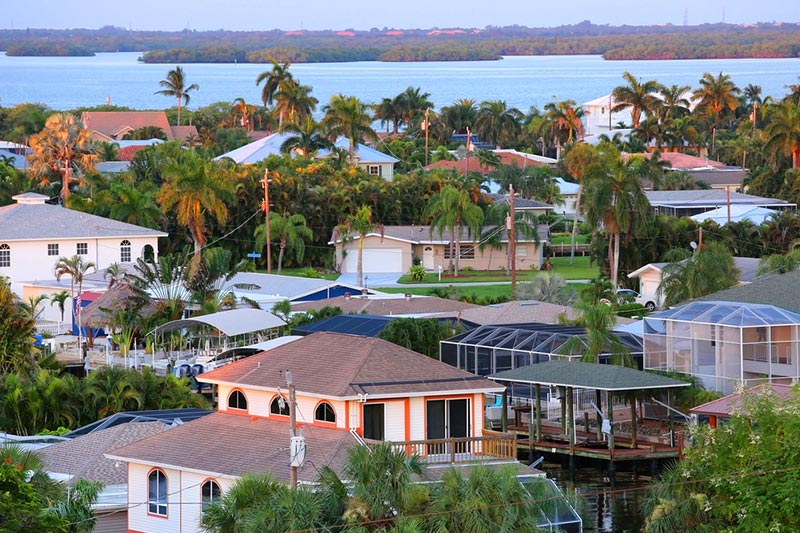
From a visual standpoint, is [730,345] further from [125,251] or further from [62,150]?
[62,150]

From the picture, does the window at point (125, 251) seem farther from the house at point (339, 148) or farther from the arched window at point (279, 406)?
the arched window at point (279, 406)

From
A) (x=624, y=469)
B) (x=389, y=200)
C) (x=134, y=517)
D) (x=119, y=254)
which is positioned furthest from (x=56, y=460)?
(x=389, y=200)

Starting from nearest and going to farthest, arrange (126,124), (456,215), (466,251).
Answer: (456,215), (466,251), (126,124)

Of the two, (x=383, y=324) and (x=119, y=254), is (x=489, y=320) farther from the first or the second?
(x=119, y=254)

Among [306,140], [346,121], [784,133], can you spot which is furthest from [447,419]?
[784,133]

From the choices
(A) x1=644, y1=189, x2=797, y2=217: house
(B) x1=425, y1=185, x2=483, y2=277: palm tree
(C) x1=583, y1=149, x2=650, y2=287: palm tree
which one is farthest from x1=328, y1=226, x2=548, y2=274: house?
(A) x1=644, y1=189, x2=797, y2=217: house

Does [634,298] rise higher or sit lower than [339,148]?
lower
